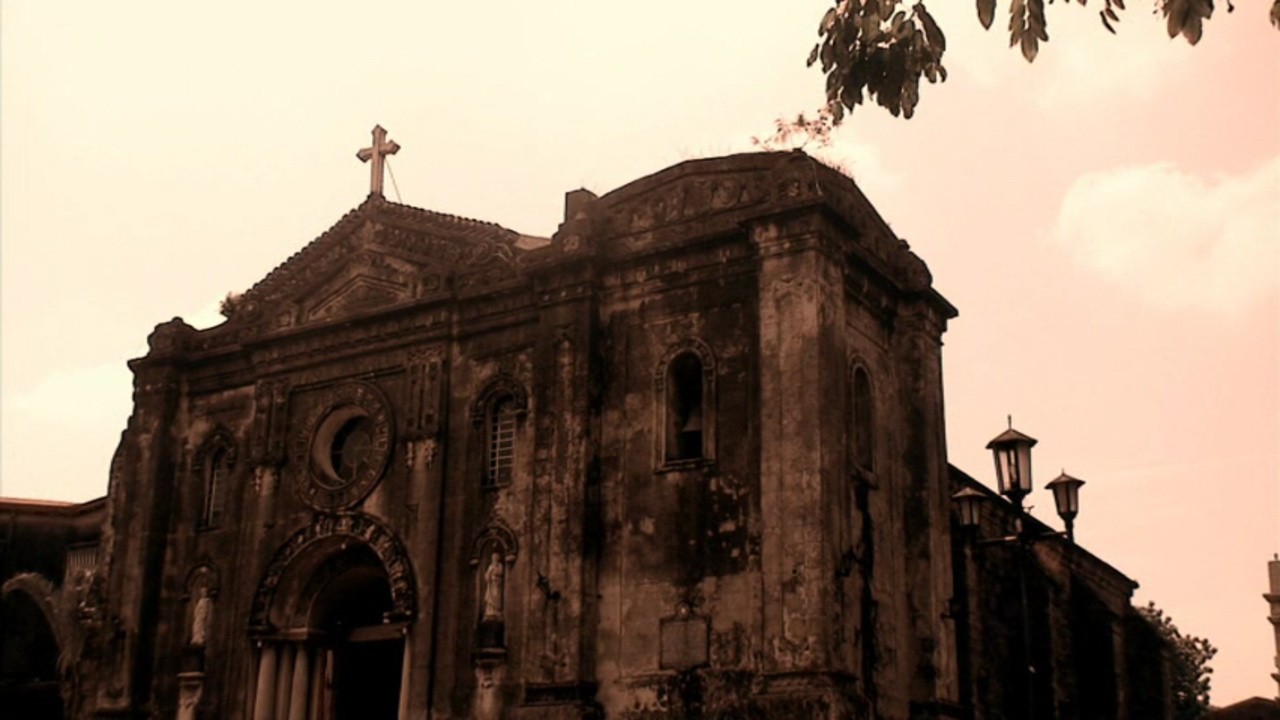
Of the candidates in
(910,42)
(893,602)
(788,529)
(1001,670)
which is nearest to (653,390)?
(788,529)

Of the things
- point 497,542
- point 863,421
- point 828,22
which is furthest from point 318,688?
point 828,22

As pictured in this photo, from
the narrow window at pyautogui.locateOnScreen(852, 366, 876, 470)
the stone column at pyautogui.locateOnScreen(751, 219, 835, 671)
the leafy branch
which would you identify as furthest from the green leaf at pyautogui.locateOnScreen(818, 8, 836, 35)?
the narrow window at pyautogui.locateOnScreen(852, 366, 876, 470)

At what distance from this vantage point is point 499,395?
22.3 meters

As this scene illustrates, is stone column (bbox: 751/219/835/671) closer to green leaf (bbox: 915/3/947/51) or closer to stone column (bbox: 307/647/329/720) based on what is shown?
stone column (bbox: 307/647/329/720)

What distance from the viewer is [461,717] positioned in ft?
68.6

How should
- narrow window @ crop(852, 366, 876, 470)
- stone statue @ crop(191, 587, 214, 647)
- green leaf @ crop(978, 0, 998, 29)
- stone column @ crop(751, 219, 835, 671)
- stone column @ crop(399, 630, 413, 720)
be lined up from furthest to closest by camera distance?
stone statue @ crop(191, 587, 214, 647) → stone column @ crop(399, 630, 413, 720) → narrow window @ crop(852, 366, 876, 470) → stone column @ crop(751, 219, 835, 671) → green leaf @ crop(978, 0, 998, 29)

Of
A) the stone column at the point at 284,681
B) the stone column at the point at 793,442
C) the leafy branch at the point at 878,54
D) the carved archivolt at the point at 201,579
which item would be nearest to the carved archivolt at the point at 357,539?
the stone column at the point at 284,681

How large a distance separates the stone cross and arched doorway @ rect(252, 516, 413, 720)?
6.16 m

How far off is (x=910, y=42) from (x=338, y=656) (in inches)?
753

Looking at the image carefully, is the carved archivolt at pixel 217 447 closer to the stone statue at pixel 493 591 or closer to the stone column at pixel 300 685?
the stone column at pixel 300 685

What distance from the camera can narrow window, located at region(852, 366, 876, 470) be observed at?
66.9 ft

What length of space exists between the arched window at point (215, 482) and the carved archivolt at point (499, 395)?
544 centimetres

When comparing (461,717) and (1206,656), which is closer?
(461,717)

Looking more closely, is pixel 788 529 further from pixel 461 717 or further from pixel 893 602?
pixel 461 717
